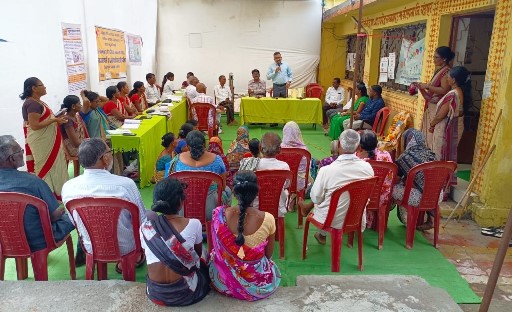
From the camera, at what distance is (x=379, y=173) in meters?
3.34

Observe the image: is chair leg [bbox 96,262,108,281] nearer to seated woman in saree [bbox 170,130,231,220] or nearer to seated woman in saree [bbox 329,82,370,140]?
seated woman in saree [bbox 170,130,231,220]

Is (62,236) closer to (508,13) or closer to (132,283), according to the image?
(132,283)

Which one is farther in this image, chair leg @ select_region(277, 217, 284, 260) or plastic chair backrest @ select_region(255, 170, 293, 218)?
chair leg @ select_region(277, 217, 284, 260)

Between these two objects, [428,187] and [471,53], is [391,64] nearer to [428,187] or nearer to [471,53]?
[471,53]

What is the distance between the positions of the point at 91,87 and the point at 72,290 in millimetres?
5124

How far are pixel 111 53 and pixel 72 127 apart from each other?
3.56 metres

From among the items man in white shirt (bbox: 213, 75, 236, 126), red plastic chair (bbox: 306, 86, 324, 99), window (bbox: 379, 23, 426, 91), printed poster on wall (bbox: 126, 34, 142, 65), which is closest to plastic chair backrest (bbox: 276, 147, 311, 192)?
window (bbox: 379, 23, 426, 91)

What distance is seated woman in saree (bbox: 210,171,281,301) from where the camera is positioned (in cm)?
204

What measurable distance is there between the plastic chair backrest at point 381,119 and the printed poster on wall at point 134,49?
18.2 feet

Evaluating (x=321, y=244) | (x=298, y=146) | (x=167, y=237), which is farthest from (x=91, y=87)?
(x=167, y=237)

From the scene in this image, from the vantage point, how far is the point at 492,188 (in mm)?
3982

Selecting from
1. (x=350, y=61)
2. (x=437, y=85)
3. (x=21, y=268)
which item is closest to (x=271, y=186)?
(x=21, y=268)

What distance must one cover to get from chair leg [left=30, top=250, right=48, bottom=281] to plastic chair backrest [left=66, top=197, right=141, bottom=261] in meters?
0.38

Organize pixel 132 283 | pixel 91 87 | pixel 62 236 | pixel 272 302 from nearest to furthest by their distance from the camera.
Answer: pixel 272 302 → pixel 132 283 → pixel 62 236 → pixel 91 87
